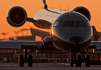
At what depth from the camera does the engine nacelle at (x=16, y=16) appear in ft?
88.4

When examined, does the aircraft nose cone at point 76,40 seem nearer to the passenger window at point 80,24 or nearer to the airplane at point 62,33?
the airplane at point 62,33

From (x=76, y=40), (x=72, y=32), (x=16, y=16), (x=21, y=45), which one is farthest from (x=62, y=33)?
(x=16, y=16)

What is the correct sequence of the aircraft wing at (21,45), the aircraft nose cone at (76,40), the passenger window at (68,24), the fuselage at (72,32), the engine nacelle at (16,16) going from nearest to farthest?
1. the aircraft nose cone at (76,40)
2. the fuselage at (72,32)
3. the passenger window at (68,24)
4. the aircraft wing at (21,45)
5. the engine nacelle at (16,16)

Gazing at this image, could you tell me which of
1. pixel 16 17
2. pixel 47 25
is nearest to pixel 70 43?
pixel 47 25

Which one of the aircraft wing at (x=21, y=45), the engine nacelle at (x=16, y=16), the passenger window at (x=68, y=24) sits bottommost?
the aircraft wing at (x=21, y=45)

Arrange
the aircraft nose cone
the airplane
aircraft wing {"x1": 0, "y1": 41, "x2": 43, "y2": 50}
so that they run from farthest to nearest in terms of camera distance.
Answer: aircraft wing {"x1": 0, "y1": 41, "x2": 43, "y2": 50}, the airplane, the aircraft nose cone

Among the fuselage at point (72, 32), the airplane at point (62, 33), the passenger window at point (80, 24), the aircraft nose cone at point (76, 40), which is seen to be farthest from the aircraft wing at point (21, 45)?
the aircraft nose cone at point (76, 40)

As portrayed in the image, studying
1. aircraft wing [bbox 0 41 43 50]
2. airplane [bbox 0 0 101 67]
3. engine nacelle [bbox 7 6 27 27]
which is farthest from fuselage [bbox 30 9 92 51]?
engine nacelle [bbox 7 6 27 27]

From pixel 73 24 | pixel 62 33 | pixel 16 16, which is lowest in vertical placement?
pixel 62 33

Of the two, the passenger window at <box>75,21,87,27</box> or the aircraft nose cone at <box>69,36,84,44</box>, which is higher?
the passenger window at <box>75,21,87,27</box>

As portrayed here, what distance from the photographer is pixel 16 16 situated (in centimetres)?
2731

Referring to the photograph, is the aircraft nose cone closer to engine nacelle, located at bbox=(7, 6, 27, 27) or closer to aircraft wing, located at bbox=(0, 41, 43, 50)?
aircraft wing, located at bbox=(0, 41, 43, 50)

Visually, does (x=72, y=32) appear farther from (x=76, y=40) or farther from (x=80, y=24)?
(x=80, y=24)

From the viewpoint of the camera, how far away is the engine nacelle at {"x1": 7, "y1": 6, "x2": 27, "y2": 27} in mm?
26953
